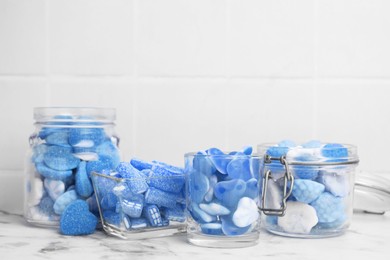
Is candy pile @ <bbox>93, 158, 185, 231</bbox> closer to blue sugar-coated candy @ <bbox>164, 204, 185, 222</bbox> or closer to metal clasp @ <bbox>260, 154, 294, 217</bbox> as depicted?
blue sugar-coated candy @ <bbox>164, 204, 185, 222</bbox>

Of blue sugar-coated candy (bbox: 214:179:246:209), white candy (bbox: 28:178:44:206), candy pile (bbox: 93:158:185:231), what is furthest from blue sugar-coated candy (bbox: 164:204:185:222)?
white candy (bbox: 28:178:44:206)

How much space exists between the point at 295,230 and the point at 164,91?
0.41 m

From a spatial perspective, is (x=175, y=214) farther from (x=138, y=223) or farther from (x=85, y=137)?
(x=85, y=137)

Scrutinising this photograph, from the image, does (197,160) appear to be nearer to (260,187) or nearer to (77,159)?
(260,187)

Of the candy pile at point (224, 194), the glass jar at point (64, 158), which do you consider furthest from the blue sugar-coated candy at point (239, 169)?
the glass jar at point (64, 158)

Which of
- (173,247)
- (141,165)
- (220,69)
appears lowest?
(173,247)

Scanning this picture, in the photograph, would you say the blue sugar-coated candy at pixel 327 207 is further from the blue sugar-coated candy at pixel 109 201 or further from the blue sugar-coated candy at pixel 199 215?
the blue sugar-coated candy at pixel 109 201

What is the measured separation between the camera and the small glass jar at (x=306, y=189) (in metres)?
0.98

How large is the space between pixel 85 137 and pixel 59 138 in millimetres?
43

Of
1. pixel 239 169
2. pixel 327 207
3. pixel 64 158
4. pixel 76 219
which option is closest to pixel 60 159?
pixel 64 158

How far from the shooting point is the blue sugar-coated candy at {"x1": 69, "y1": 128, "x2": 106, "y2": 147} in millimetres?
1069

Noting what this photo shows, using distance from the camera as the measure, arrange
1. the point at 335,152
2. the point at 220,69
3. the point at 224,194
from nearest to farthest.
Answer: the point at 224,194, the point at 335,152, the point at 220,69

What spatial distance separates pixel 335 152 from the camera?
3.30ft

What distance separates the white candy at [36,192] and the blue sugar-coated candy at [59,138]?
0.23 feet
